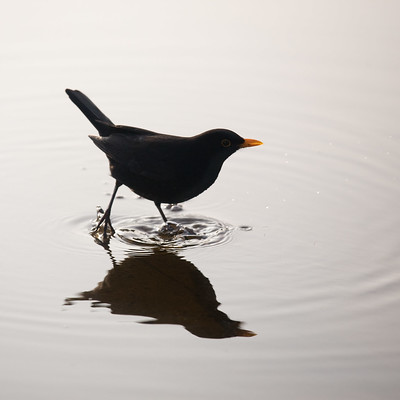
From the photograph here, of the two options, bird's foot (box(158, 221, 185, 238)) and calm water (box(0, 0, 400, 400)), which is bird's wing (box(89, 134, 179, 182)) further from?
calm water (box(0, 0, 400, 400))

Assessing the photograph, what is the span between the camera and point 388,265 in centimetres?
634

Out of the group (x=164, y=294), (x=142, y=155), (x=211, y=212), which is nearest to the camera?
(x=164, y=294)

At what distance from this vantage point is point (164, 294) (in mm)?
5980

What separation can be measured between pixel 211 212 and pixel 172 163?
0.77m

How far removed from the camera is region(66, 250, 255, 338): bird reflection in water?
5.51m

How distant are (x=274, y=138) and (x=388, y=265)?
2992mm

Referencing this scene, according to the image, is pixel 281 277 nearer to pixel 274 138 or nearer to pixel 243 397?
pixel 243 397

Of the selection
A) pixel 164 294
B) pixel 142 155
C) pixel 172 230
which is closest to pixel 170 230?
pixel 172 230

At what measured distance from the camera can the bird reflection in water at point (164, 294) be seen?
18.1 feet

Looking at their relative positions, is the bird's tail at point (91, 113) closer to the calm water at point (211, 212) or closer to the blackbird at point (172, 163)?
the blackbird at point (172, 163)

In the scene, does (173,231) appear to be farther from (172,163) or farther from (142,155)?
(142,155)

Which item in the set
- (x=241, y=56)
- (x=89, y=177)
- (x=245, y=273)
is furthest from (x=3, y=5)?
(x=245, y=273)

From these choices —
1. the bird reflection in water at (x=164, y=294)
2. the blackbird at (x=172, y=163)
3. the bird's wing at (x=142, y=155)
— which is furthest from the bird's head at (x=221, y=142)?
the bird reflection in water at (x=164, y=294)

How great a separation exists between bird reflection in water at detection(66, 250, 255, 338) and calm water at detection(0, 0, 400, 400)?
0.02m
